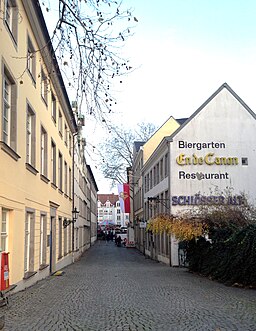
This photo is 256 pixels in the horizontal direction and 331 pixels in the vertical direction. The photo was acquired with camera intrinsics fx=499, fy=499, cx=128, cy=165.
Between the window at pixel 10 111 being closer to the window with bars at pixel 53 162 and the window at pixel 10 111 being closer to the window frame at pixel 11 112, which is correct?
the window frame at pixel 11 112

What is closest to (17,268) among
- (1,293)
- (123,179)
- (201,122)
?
(1,293)

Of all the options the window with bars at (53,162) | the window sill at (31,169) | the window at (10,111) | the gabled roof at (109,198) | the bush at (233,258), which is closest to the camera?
the window at (10,111)

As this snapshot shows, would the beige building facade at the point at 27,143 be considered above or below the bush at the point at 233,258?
above

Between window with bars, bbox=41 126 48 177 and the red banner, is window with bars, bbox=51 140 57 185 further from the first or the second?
the red banner

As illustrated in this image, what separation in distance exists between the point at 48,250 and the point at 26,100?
8118mm

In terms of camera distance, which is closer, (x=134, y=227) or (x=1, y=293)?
(x=1, y=293)

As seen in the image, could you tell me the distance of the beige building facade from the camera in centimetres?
1225

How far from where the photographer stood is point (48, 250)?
21125 millimetres

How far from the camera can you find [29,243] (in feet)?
53.4

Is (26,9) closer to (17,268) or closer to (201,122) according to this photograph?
(17,268)

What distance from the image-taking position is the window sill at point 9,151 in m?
11.8

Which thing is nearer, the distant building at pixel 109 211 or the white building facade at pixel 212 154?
the white building facade at pixel 212 154

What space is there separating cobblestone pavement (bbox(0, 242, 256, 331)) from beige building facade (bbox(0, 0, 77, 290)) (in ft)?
4.91

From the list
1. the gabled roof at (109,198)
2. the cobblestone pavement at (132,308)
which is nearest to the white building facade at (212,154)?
the cobblestone pavement at (132,308)
